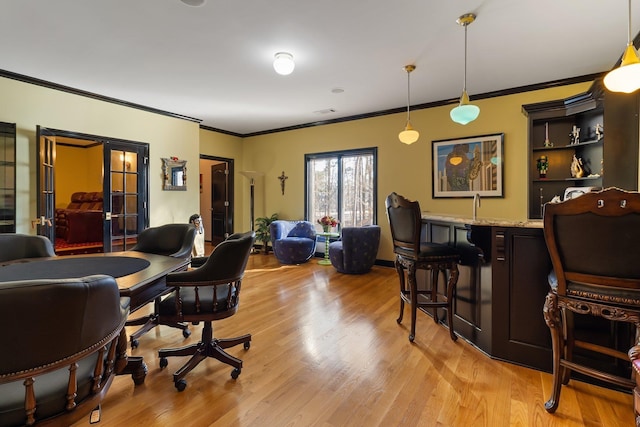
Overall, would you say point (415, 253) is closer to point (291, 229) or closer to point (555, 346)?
point (555, 346)

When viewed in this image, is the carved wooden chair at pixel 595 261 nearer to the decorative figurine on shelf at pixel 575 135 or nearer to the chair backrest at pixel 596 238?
the chair backrest at pixel 596 238

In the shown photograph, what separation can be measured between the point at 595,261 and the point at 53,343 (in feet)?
7.65

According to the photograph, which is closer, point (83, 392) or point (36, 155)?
point (83, 392)

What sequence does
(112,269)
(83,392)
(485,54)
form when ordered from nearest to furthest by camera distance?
(83,392)
(112,269)
(485,54)

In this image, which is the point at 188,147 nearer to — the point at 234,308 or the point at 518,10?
the point at 234,308

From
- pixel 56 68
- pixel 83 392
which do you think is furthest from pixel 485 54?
pixel 56 68

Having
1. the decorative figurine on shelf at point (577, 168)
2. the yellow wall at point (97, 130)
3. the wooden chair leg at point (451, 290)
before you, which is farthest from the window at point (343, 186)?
the wooden chair leg at point (451, 290)

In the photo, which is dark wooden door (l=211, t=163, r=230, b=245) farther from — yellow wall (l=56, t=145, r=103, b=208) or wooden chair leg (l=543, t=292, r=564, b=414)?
wooden chair leg (l=543, t=292, r=564, b=414)

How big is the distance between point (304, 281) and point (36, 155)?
3873 millimetres

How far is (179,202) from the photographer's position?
569 centimetres

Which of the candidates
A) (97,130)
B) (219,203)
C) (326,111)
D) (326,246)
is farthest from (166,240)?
(219,203)

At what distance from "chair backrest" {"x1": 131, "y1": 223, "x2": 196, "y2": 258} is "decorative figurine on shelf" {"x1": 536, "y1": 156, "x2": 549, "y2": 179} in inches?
167

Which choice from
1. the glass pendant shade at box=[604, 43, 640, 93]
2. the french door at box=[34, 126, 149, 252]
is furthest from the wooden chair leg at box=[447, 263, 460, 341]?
the french door at box=[34, 126, 149, 252]

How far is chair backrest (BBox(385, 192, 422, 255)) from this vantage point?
246cm
